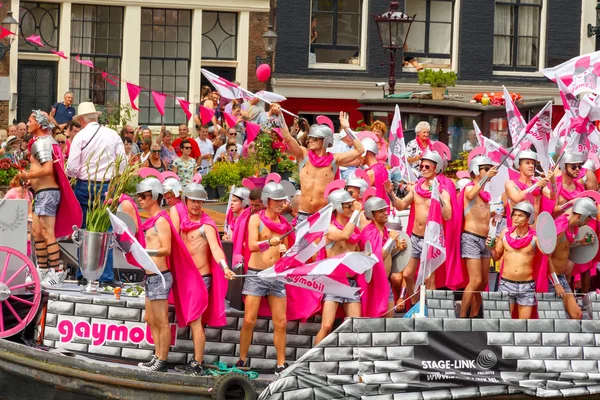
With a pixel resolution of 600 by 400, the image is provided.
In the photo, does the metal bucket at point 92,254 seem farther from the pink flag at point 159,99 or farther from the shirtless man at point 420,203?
the pink flag at point 159,99

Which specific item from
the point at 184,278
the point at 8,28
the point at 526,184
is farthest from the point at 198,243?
the point at 8,28

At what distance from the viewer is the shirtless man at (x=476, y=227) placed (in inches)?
483

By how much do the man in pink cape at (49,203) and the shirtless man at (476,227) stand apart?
3.61 meters

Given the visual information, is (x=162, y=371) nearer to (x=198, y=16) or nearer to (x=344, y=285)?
(x=344, y=285)

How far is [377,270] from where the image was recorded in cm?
1118

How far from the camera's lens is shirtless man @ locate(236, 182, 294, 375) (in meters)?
10.9

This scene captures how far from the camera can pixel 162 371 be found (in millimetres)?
10727

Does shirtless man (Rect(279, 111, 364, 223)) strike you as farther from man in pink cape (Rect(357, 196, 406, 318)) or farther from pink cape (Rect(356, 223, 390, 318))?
pink cape (Rect(356, 223, 390, 318))

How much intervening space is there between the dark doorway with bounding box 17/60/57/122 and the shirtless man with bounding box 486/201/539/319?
48.0 ft

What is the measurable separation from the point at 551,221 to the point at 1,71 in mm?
15059

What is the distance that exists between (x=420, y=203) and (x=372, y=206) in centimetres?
127

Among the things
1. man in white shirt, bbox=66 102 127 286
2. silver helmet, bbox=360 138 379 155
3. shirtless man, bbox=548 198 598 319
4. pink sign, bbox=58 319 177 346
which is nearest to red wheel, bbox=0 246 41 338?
pink sign, bbox=58 319 177 346

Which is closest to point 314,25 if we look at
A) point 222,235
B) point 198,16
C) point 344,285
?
point 198,16

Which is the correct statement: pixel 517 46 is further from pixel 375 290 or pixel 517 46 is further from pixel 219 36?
pixel 375 290
